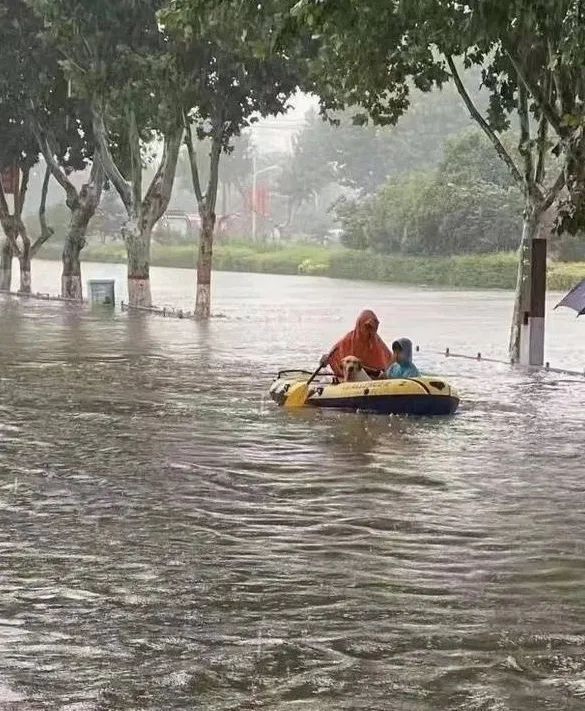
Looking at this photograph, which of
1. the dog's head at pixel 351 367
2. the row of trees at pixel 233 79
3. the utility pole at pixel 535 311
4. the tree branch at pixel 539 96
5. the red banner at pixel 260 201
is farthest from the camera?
the red banner at pixel 260 201

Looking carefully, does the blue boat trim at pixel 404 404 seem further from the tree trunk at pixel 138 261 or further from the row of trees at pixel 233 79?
the tree trunk at pixel 138 261

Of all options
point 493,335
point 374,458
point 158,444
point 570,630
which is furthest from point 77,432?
point 493,335

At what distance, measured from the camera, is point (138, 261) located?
38625mm

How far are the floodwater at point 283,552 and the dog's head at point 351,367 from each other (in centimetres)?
101

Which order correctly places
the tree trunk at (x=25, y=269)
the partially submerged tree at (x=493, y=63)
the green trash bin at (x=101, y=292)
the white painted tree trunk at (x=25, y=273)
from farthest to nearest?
the white painted tree trunk at (x=25, y=273) < the tree trunk at (x=25, y=269) < the green trash bin at (x=101, y=292) < the partially submerged tree at (x=493, y=63)

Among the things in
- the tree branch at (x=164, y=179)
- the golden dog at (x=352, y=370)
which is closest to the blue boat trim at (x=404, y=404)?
the golden dog at (x=352, y=370)

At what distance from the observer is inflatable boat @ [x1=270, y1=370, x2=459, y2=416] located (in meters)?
16.5

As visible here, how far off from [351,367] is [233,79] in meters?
→ 18.2

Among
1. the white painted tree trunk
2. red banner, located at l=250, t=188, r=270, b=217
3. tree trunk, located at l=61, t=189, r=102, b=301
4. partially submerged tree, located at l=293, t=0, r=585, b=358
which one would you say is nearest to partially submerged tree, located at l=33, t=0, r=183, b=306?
tree trunk, located at l=61, t=189, r=102, b=301

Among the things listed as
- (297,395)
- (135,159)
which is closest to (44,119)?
(135,159)

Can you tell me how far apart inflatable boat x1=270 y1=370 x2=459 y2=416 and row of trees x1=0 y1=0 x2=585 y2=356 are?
3440 mm

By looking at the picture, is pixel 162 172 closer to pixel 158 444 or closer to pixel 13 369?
pixel 13 369

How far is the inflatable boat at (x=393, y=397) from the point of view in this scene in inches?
648

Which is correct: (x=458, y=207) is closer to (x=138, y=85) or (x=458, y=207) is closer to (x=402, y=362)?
(x=138, y=85)
